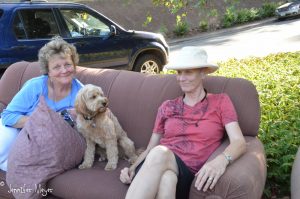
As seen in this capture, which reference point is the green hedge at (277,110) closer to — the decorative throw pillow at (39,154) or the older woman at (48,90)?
the decorative throw pillow at (39,154)

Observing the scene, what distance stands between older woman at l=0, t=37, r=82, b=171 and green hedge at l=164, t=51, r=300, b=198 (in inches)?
83.9

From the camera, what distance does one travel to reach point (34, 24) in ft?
26.8

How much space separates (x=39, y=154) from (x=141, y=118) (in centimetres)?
111

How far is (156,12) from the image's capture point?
24.8m

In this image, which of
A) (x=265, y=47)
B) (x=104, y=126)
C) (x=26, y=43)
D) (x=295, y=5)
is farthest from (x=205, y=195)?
(x=295, y=5)

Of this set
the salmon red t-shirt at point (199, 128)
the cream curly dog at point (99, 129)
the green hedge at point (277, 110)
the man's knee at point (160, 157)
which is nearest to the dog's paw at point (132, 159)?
the cream curly dog at point (99, 129)

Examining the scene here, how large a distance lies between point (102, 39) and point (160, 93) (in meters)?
4.89

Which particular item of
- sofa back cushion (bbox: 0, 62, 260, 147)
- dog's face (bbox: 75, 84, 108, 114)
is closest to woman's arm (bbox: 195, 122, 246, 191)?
sofa back cushion (bbox: 0, 62, 260, 147)

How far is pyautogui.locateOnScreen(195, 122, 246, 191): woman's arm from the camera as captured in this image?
289 cm

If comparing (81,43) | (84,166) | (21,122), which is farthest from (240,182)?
(81,43)

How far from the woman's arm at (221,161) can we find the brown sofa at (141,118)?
5 cm

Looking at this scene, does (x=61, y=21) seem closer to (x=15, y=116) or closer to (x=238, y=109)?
(x=15, y=116)

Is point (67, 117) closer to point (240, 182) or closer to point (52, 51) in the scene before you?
point (52, 51)

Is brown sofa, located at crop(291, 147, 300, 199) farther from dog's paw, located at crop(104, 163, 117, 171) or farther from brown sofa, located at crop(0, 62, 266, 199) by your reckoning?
dog's paw, located at crop(104, 163, 117, 171)
